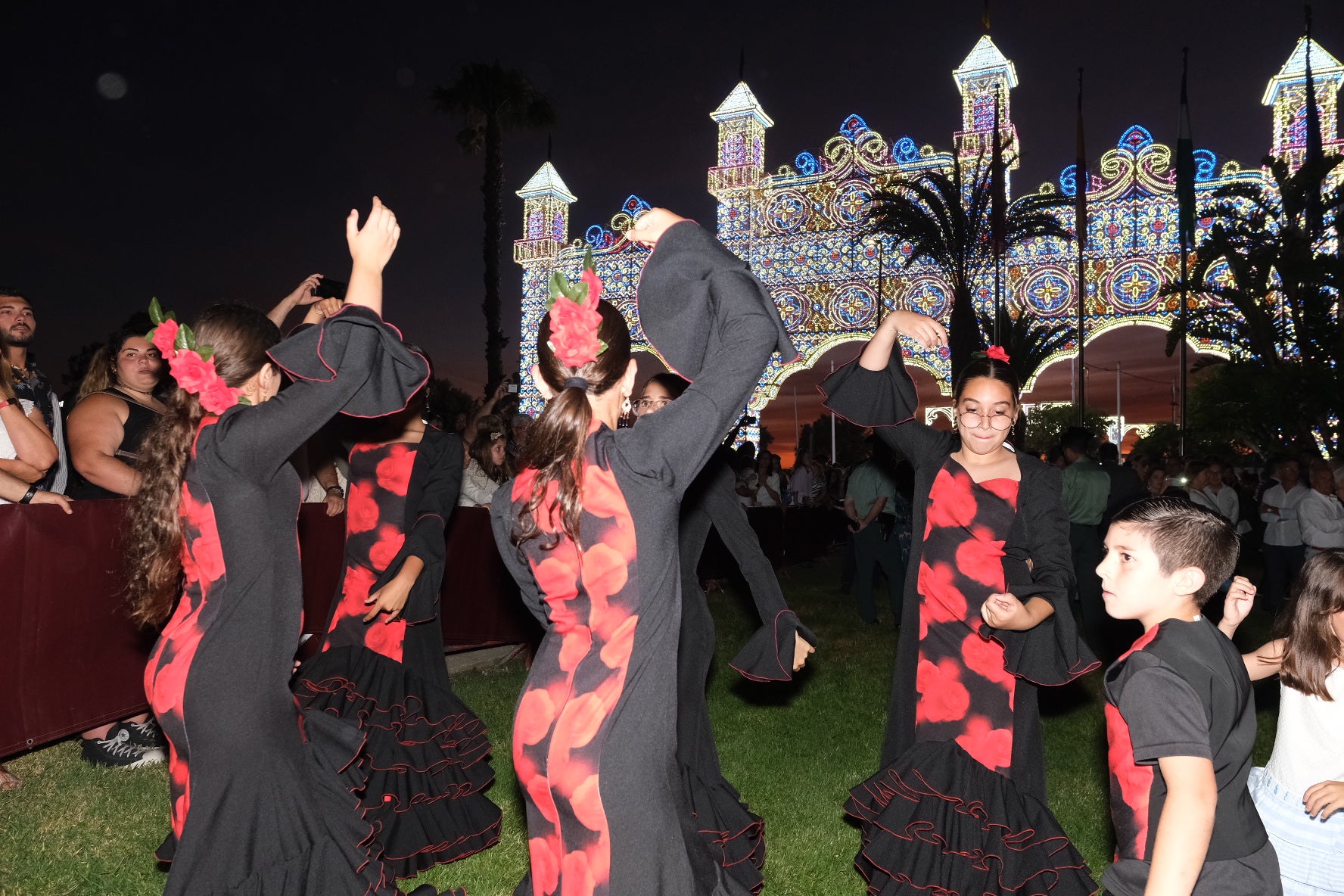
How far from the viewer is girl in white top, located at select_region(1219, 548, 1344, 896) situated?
3043 millimetres

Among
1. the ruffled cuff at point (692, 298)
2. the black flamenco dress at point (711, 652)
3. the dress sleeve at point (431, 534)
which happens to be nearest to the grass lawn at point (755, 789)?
the black flamenco dress at point (711, 652)

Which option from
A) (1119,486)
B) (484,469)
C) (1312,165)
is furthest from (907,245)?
(484,469)

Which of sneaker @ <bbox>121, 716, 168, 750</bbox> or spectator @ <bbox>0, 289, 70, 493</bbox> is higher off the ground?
spectator @ <bbox>0, 289, 70, 493</bbox>

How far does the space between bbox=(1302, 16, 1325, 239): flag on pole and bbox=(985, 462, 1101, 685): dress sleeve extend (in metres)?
20.2

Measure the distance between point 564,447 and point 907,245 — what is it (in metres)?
30.6

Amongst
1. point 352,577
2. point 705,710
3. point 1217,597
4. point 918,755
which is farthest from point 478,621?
point 1217,597

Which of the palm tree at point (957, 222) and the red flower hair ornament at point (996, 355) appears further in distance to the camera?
the palm tree at point (957, 222)

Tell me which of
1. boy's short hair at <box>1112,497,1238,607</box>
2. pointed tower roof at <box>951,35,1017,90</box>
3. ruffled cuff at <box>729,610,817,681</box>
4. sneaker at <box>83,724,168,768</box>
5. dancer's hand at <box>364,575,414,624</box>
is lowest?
sneaker at <box>83,724,168,768</box>

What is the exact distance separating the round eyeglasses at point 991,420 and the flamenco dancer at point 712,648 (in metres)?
0.97

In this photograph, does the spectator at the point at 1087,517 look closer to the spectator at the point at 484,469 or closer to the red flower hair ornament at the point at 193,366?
the spectator at the point at 484,469

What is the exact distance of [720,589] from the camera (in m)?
14.0

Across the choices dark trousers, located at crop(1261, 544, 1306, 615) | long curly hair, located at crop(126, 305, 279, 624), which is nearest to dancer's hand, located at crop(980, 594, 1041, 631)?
long curly hair, located at crop(126, 305, 279, 624)

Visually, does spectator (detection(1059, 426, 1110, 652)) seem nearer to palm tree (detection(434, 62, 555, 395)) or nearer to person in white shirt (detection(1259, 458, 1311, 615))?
person in white shirt (detection(1259, 458, 1311, 615))

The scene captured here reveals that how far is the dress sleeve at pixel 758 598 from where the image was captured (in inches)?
135
